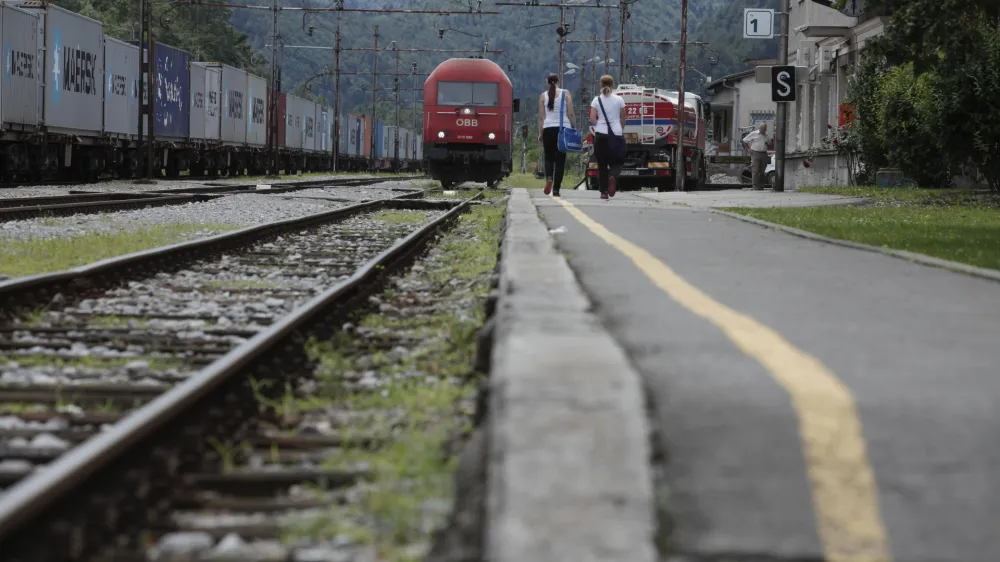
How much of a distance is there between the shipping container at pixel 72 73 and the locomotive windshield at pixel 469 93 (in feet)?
26.6

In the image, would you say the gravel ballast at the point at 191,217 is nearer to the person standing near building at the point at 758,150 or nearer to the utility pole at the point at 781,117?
the utility pole at the point at 781,117

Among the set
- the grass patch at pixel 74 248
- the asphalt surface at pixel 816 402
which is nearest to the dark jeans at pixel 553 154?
the grass patch at pixel 74 248

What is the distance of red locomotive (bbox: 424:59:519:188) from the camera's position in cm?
3303

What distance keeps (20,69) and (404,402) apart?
80.3ft

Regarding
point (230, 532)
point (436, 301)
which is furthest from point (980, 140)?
point (230, 532)

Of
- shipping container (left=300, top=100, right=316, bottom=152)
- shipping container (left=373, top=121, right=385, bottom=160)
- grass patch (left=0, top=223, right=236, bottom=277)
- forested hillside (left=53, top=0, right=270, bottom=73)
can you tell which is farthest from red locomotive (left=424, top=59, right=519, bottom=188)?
forested hillside (left=53, top=0, right=270, bottom=73)

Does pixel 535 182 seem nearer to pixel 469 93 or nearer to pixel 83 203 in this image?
pixel 469 93

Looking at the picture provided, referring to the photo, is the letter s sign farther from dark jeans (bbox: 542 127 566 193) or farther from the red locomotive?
the red locomotive

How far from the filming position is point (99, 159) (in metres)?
33.9

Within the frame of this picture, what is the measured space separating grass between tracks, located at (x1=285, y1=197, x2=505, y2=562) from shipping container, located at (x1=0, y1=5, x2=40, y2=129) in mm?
18822

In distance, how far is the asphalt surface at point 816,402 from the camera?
8.57ft

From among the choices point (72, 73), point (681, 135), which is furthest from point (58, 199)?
point (681, 135)

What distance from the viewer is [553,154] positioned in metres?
20.0

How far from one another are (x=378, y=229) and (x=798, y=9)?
100ft
